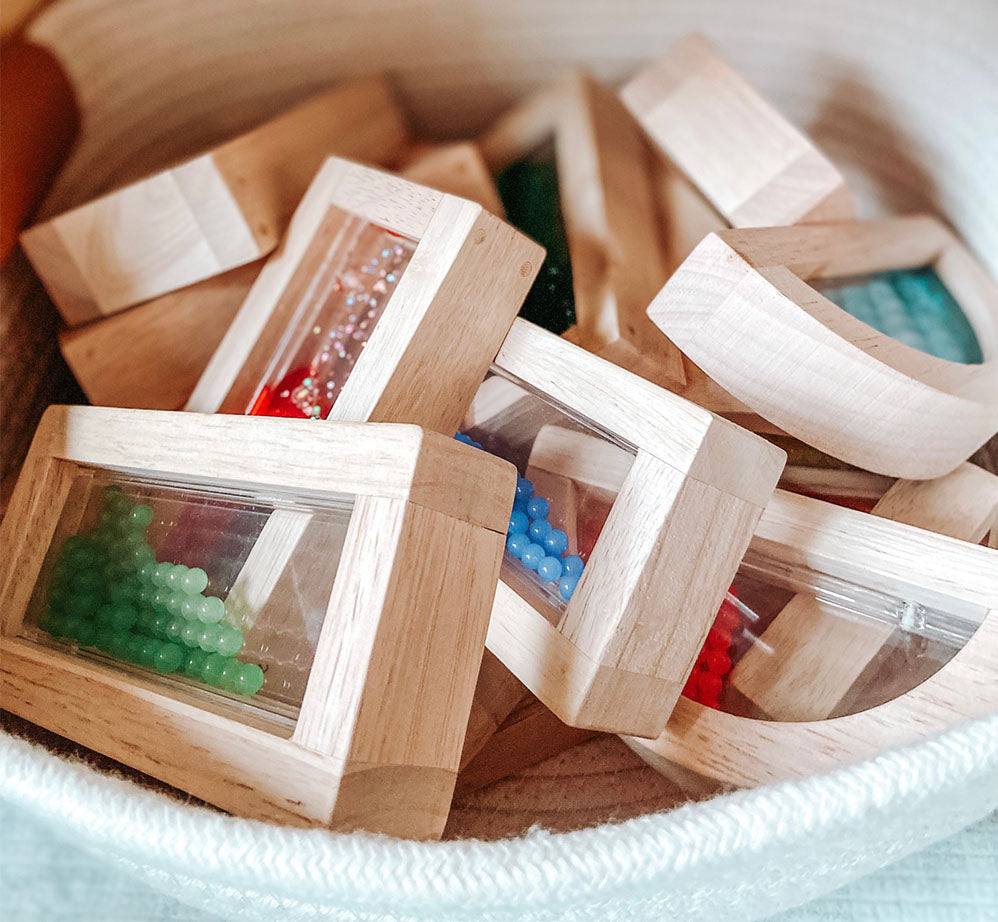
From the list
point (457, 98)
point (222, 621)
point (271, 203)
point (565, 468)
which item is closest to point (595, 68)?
point (457, 98)

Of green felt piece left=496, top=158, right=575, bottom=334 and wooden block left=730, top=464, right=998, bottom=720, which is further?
green felt piece left=496, top=158, right=575, bottom=334

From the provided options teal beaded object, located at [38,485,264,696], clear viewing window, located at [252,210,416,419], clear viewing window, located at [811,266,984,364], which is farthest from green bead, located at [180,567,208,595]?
A: clear viewing window, located at [811,266,984,364]

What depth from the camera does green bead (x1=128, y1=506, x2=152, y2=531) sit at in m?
0.43

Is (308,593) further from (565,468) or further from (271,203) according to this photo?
(271,203)

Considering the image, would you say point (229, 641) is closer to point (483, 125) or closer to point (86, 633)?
point (86, 633)

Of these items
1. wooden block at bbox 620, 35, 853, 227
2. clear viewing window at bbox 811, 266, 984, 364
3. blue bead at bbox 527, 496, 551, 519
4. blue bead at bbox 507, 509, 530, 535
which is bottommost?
blue bead at bbox 507, 509, 530, 535

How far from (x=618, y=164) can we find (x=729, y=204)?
0.35 feet

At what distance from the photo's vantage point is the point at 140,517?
428mm

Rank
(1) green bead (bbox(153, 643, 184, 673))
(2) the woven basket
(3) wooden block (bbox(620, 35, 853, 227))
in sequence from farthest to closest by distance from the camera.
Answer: (3) wooden block (bbox(620, 35, 853, 227)) → (1) green bead (bbox(153, 643, 184, 673)) → (2) the woven basket

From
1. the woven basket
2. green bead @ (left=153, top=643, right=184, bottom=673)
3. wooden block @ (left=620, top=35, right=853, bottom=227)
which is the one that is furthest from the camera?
wooden block @ (left=620, top=35, right=853, bottom=227)

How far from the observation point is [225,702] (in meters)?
0.37

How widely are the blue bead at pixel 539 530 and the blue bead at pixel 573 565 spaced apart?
16 millimetres

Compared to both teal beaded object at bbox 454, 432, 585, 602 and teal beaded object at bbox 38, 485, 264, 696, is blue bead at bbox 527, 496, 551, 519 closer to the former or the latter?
teal beaded object at bbox 454, 432, 585, 602

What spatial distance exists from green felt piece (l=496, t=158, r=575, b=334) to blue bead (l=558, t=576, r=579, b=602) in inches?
6.8
